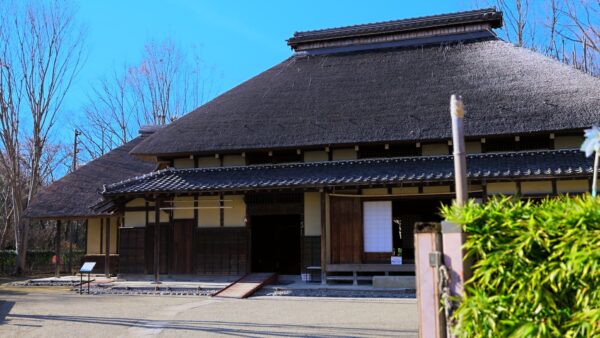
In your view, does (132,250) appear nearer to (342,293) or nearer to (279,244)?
(279,244)

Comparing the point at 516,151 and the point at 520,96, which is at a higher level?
the point at 520,96

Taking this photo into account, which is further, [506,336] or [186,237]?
[186,237]

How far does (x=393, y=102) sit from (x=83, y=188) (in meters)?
11.7

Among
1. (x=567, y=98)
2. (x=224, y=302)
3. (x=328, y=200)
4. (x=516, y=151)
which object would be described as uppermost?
(x=567, y=98)

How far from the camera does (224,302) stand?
36.9 ft

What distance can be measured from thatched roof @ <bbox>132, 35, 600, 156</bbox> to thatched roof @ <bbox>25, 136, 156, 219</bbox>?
170 inches

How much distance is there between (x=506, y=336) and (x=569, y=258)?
28.9 inches

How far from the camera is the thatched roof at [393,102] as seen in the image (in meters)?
13.1

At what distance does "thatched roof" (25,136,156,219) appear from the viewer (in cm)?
1794

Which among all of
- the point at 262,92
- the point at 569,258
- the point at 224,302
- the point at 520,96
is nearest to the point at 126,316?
the point at 224,302

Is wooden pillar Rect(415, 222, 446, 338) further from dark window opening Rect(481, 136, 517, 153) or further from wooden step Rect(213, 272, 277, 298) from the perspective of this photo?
dark window opening Rect(481, 136, 517, 153)

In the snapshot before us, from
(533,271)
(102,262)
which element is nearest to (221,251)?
(102,262)

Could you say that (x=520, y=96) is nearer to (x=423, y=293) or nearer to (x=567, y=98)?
(x=567, y=98)

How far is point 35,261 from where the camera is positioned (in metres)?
22.0
